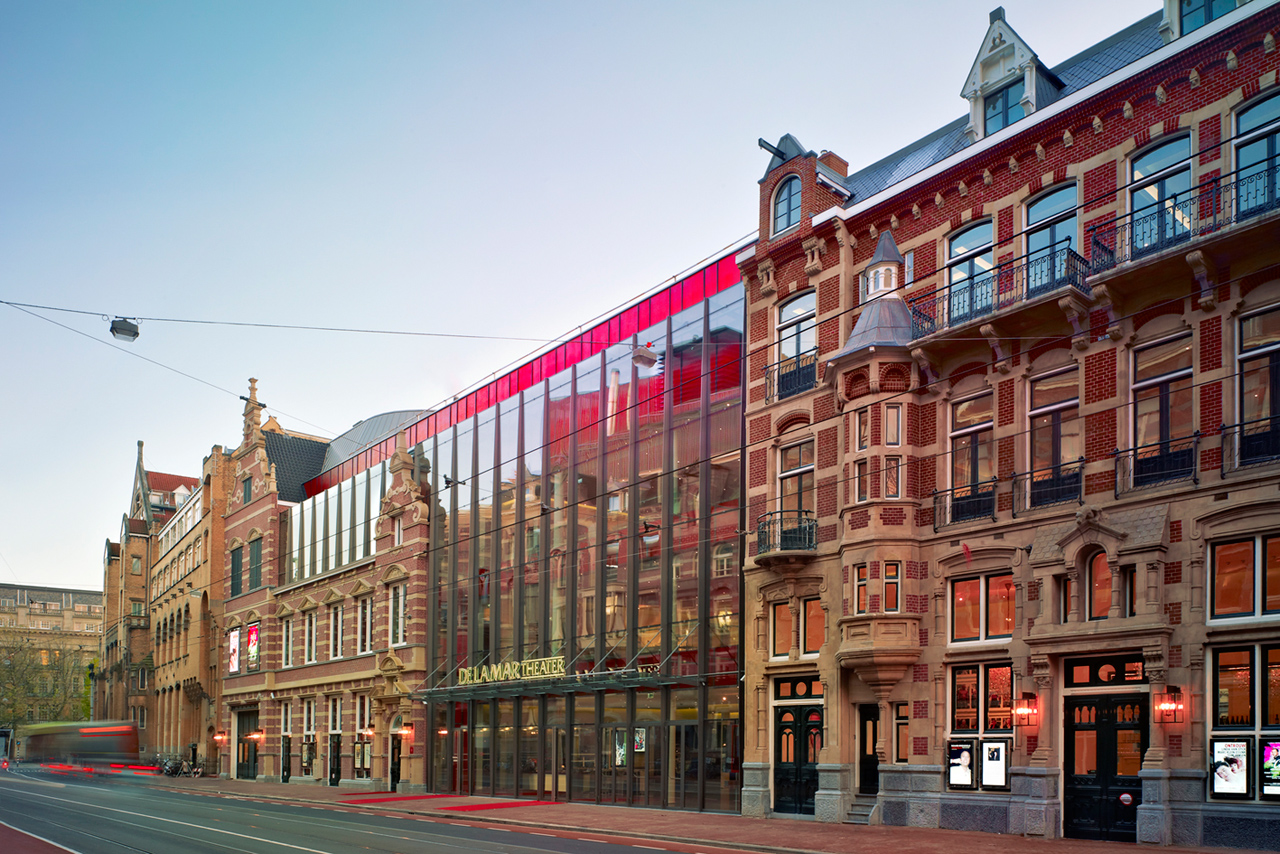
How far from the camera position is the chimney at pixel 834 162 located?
Result: 32.2 metres

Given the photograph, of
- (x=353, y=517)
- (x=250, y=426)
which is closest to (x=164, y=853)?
(x=353, y=517)

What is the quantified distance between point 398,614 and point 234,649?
22894 millimetres

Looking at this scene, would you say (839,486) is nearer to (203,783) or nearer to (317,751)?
(317,751)

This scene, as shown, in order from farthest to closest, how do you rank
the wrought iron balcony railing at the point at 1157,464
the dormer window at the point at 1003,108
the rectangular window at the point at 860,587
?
the rectangular window at the point at 860,587
the dormer window at the point at 1003,108
the wrought iron balcony railing at the point at 1157,464

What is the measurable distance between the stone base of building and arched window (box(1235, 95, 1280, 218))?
1723 centimetres

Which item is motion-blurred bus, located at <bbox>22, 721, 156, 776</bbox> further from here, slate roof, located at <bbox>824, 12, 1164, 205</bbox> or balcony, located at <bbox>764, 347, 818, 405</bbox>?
slate roof, located at <bbox>824, 12, 1164, 205</bbox>

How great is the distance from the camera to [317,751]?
56.0 m

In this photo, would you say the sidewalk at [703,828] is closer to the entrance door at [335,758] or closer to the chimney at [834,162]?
the entrance door at [335,758]

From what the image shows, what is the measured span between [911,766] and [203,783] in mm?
44100

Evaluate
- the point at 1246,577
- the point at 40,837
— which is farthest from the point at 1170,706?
the point at 40,837

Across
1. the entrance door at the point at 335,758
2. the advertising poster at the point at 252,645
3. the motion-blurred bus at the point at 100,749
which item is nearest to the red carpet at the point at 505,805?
the entrance door at the point at 335,758

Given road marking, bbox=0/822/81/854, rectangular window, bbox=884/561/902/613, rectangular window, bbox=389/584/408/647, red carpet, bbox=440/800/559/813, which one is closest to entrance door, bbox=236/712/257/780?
rectangular window, bbox=389/584/408/647

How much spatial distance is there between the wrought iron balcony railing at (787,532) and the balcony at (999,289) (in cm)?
545

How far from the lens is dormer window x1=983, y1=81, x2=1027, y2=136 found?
26422 mm
